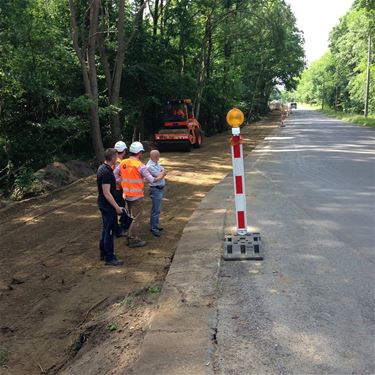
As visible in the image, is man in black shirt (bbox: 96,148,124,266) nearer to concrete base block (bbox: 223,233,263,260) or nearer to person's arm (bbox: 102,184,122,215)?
person's arm (bbox: 102,184,122,215)

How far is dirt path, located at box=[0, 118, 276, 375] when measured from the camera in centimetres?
432

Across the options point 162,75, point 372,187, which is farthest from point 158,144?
point 372,187

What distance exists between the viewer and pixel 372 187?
34.7ft

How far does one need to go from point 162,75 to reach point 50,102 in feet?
26.7

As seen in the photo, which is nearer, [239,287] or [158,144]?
[239,287]

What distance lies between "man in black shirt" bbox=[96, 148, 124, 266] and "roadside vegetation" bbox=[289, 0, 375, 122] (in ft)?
95.6

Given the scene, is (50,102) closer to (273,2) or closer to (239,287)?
(239,287)

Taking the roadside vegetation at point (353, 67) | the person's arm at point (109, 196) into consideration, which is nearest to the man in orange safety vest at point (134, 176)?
the person's arm at point (109, 196)

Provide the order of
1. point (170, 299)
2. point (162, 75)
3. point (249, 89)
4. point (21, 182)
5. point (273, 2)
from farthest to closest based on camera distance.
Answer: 1. point (249, 89)
2. point (273, 2)
3. point (162, 75)
4. point (21, 182)
5. point (170, 299)

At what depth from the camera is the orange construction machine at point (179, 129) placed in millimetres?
22031

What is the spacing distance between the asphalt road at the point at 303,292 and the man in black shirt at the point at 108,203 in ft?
6.28

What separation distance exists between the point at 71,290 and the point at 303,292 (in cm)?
299

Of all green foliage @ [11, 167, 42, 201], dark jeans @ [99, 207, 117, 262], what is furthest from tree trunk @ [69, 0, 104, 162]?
dark jeans @ [99, 207, 117, 262]

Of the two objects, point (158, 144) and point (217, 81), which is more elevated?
point (217, 81)
